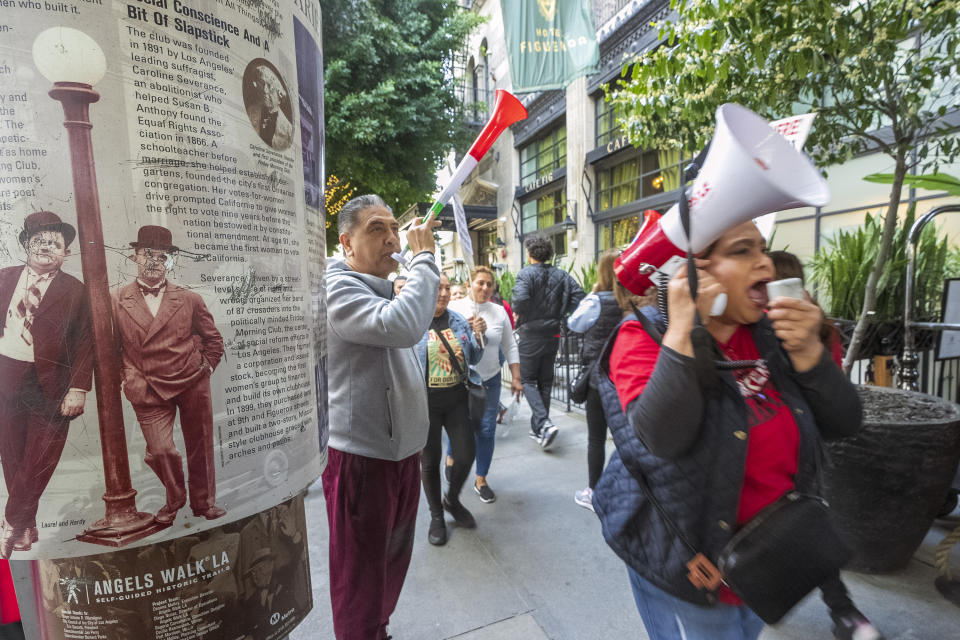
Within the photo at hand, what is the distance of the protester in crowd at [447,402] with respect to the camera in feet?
11.2

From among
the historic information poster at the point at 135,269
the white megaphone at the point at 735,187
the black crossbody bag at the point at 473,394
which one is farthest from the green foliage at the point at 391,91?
the historic information poster at the point at 135,269

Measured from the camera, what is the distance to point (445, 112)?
10617 millimetres

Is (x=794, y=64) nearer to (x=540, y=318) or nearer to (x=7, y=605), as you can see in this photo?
(x=540, y=318)

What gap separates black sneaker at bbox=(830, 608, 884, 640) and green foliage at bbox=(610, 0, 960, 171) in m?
2.42

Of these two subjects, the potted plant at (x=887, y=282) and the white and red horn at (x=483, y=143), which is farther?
the potted plant at (x=887, y=282)

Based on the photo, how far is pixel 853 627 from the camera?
223 centimetres

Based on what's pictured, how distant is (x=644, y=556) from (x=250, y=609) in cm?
102

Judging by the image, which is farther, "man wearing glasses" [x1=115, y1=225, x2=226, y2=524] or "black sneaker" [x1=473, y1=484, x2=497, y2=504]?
"black sneaker" [x1=473, y1=484, x2=497, y2=504]

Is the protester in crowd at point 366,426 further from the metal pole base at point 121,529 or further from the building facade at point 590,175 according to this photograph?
the building facade at point 590,175

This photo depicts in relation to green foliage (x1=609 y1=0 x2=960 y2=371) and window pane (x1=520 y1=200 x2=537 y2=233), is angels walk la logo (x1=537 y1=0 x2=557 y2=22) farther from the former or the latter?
window pane (x1=520 y1=200 x2=537 y2=233)

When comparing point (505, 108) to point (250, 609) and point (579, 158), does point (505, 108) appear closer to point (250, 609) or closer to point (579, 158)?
point (250, 609)

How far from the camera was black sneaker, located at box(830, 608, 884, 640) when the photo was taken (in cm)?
213

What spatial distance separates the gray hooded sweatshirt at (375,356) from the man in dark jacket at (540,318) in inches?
123

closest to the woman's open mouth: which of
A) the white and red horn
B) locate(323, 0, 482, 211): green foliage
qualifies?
the white and red horn
